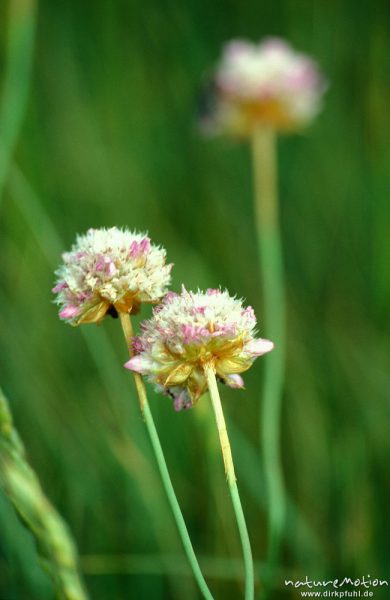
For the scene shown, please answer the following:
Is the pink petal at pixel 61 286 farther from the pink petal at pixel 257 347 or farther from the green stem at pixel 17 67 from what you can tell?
the green stem at pixel 17 67

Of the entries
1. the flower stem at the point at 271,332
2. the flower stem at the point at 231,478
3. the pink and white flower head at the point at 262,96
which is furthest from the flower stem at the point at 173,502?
the pink and white flower head at the point at 262,96

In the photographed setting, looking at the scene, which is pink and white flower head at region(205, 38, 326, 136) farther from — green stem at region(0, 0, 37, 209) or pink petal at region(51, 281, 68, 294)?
pink petal at region(51, 281, 68, 294)

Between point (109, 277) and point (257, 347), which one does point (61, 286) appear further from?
point (257, 347)

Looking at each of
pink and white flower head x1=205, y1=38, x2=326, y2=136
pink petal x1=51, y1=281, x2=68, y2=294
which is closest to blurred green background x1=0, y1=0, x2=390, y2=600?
pink and white flower head x1=205, y1=38, x2=326, y2=136

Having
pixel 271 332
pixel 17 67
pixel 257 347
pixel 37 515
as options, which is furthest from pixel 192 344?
pixel 17 67

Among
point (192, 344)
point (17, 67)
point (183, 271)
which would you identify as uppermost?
point (17, 67)

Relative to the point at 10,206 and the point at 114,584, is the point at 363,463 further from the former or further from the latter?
the point at 10,206
